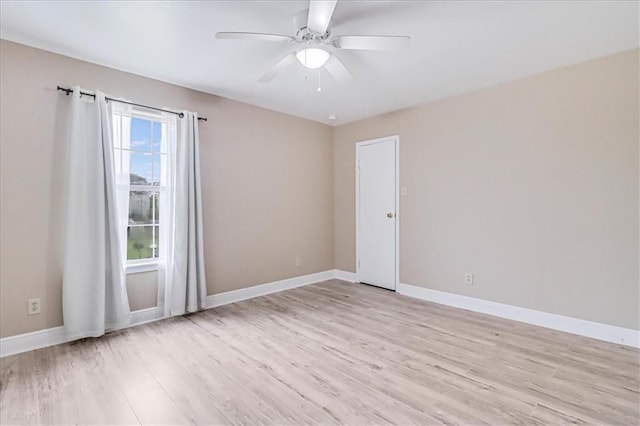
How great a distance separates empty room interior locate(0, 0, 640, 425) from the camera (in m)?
1.99

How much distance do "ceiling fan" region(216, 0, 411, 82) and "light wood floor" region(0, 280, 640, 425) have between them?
2.19m

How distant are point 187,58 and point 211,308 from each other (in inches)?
102

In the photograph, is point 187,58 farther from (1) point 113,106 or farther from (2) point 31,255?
(2) point 31,255

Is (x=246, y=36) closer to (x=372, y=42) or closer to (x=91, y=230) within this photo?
(x=372, y=42)

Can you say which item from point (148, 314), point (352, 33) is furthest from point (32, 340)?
point (352, 33)

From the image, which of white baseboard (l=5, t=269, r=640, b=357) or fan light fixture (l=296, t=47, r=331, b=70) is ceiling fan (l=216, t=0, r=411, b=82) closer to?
fan light fixture (l=296, t=47, r=331, b=70)

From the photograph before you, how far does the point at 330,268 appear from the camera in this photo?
5.07 meters

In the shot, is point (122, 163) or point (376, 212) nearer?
point (122, 163)

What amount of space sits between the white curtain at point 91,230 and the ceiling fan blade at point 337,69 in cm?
201

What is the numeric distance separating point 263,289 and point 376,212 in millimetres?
1901

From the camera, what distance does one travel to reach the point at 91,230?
2.72m

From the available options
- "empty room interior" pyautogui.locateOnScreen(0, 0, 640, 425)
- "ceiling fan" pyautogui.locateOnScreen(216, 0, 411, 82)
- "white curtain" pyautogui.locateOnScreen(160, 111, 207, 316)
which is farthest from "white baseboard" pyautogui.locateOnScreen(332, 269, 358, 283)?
"ceiling fan" pyautogui.locateOnScreen(216, 0, 411, 82)

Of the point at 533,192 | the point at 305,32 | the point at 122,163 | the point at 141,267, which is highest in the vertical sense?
the point at 305,32

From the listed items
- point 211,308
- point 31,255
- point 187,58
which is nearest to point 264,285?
point 211,308
